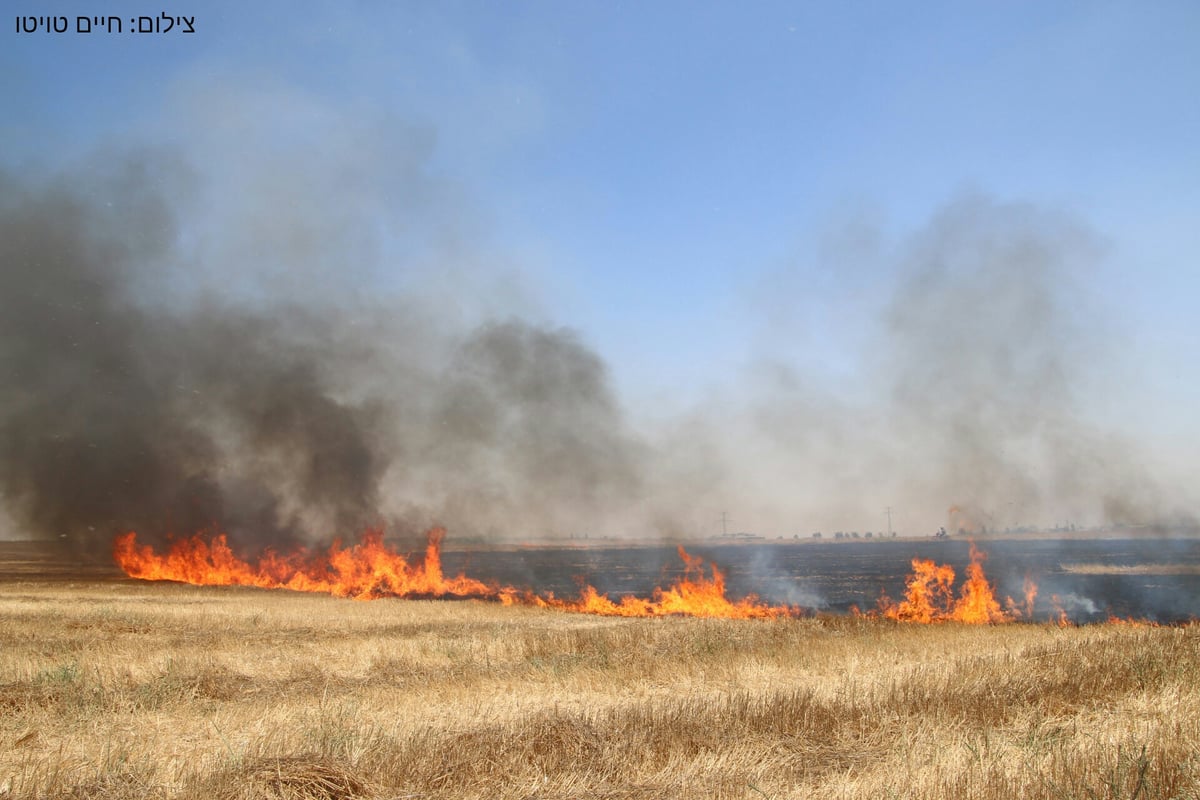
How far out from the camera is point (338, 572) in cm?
5481

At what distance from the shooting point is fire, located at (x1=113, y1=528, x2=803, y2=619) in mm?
45562

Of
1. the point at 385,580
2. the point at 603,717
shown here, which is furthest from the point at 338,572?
the point at 603,717

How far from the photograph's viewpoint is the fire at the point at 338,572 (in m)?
45.6

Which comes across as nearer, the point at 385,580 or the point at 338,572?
the point at 385,580

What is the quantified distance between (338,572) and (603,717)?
49.3 meters

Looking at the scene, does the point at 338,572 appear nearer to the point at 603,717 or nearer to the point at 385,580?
the point at 385,580

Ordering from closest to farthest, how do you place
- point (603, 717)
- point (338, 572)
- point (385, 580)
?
1. point (603, 717)
2. point (385, 580)
3. point (338, 572)

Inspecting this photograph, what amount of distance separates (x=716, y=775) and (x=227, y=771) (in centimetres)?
452

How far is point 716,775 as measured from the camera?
7199 mm

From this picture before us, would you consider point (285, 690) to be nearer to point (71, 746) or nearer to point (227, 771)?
point (71, 746)

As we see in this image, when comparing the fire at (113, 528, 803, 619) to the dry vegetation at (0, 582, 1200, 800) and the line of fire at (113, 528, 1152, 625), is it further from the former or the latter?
the dry vegetation at (0, 582, 1200, 800)

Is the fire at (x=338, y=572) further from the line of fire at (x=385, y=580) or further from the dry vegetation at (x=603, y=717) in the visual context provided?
the dry vegetation at (x=603, y=717)

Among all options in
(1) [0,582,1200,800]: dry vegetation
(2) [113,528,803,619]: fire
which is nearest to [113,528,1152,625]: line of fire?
(2) [113,528,803,619]: fire

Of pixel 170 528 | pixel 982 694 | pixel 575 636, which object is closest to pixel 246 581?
pixel 170 528
